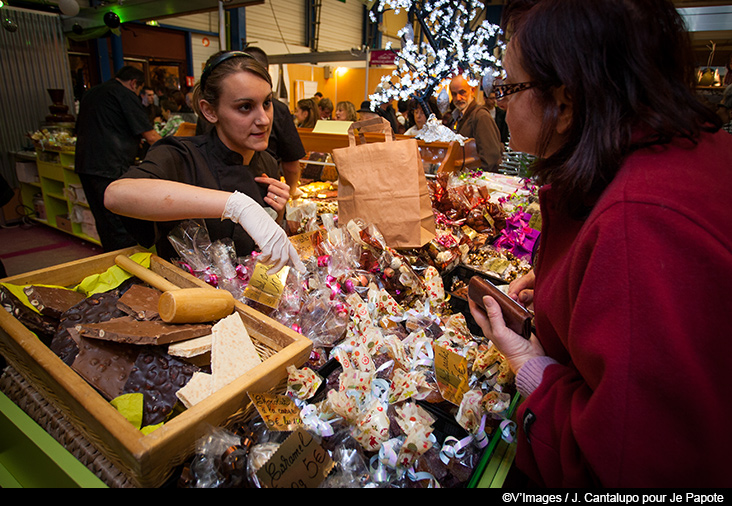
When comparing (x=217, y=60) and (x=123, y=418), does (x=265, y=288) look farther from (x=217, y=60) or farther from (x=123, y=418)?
(x=217, y=60)

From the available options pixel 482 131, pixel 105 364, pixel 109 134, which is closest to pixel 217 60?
pixel 105 364

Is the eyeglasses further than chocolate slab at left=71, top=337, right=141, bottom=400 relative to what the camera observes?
No

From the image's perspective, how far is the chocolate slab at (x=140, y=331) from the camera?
1021mm

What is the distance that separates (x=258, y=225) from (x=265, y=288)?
23 centimetres

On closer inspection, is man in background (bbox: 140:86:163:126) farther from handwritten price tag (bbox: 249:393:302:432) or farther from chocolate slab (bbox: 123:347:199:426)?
handwritten price tag (bbox: 249:393:302:432)

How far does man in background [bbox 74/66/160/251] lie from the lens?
4047 millimetres

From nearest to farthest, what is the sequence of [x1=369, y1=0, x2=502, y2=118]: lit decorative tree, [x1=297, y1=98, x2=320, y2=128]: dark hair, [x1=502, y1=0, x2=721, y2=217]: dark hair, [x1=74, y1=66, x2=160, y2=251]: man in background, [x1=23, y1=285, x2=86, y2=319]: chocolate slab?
[x1=502, y1=0, x2=721, y2=217]: dark hair, [x1=23, y1=285, x2=86, y2=319]: chocolate slab, [x1=369, y1=0, x2=502, y2=118]: lit decorative tree, [x1=74, y1=66, x2=160, y2=251]: man in background, [x1=297, y1=98, x2=320, y2=128]: dark hair

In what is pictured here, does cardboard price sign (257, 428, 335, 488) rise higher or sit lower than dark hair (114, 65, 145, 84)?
lower

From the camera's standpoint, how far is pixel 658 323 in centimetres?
60

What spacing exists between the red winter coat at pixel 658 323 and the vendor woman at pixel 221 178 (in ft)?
3.43

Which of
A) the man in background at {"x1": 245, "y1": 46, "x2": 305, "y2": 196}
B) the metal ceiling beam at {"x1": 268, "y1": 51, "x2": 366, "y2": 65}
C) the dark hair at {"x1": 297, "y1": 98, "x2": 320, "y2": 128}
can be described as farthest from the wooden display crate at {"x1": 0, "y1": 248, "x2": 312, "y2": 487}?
the metal ceiling beam at {"x1": 268, "y1": 51, "x2": 366, "y2": 65}

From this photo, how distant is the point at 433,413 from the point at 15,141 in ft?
28.6

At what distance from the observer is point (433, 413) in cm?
113

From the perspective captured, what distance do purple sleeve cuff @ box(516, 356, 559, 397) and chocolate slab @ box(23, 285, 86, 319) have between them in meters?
1.30
